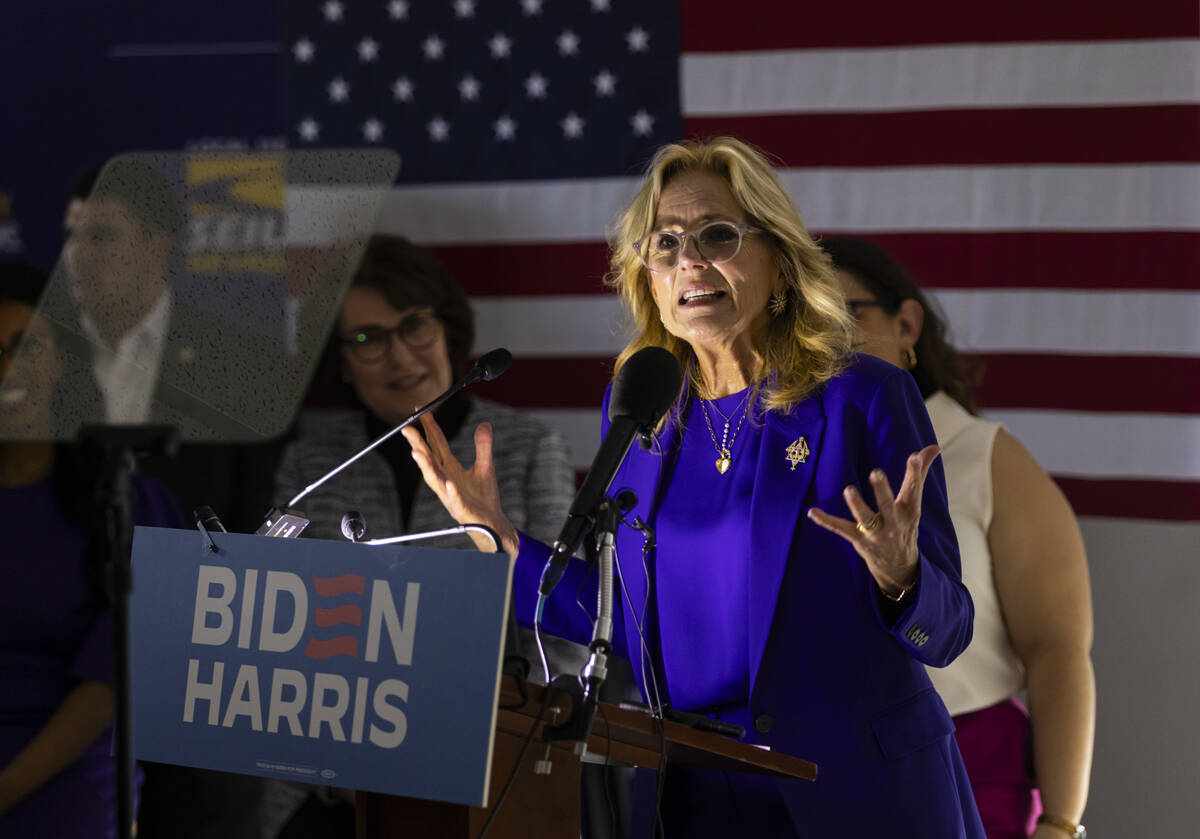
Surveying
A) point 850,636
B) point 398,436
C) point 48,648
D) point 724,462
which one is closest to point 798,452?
point 724,462

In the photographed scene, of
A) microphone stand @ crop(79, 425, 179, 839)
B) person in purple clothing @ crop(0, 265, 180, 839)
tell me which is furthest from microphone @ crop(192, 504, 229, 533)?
person in purple clothing @ crop(0, 265, 180, 839)

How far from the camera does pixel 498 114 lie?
3.42 m

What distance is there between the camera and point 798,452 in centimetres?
166

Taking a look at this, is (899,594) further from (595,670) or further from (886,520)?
(595,670)

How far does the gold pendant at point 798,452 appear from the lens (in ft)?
5.41

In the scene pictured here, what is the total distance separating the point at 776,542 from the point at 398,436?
1.50m

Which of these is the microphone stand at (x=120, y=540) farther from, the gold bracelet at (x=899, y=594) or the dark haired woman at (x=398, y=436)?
the dark haired woman at (x=398, y=436)

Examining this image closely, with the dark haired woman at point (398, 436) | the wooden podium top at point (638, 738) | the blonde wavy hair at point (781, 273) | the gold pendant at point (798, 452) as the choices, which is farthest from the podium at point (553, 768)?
the dark haired woman at point (398, 436)

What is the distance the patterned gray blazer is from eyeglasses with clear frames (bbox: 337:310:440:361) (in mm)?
212

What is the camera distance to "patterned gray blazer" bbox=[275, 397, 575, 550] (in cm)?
282

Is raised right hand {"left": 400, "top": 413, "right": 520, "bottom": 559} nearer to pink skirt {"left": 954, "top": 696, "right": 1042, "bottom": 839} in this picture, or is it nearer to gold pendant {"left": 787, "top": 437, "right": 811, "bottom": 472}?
gold pendant {"left": 787, "top": 437, "right": 811, "bottom": 472}

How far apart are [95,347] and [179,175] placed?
0.58 metres

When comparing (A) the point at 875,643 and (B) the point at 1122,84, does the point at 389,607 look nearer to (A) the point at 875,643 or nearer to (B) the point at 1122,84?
(A) the point at 875,643

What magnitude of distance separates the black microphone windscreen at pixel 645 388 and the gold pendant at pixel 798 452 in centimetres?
29
